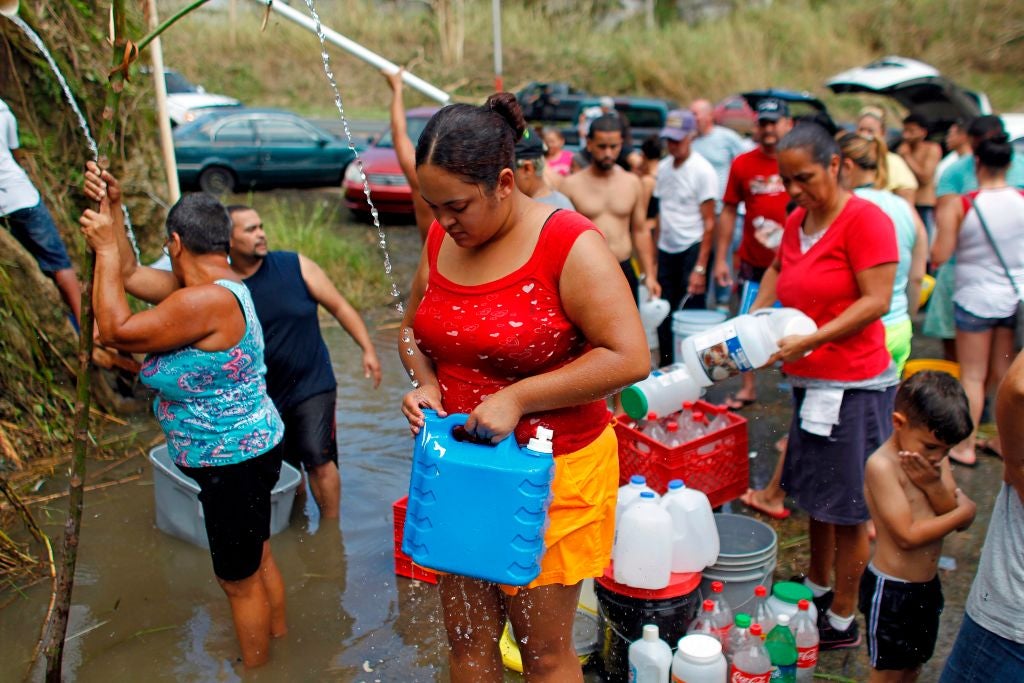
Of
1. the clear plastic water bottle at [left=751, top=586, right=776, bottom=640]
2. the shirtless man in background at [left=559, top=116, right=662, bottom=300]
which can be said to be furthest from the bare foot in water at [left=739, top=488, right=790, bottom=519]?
the shirtless man in background at [left=559, top=116, right=662, bottom=300]

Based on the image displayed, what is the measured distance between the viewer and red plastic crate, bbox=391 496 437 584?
4.08 metres

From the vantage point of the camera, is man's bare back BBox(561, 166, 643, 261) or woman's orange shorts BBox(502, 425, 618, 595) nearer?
woman's orange shorts BBox(502, 425, 618, 595)

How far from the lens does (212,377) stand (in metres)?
3.27

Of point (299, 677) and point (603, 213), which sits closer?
point (299, 677)

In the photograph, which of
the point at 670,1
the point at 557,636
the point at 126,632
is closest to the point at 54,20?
the point at 126,632

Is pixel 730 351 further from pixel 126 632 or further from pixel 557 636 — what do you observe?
pixel 126 632

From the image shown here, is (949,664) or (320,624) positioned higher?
(949,664)

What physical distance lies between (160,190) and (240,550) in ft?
14.1

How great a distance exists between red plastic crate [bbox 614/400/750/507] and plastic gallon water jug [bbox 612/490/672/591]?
57cm

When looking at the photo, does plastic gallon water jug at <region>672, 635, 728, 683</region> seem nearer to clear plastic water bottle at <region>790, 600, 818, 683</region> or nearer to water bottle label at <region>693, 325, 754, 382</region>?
clear plastic water bottle at <region>790, 600, 818, 683</region>

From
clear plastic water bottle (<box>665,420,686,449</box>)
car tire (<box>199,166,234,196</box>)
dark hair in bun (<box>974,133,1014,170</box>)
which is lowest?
car tire (<box>199,166,234,196</box>)

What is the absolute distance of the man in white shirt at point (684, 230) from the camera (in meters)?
6.88

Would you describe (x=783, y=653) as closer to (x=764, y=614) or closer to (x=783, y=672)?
(x=783, y=672)

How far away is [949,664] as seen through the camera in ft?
7.72
